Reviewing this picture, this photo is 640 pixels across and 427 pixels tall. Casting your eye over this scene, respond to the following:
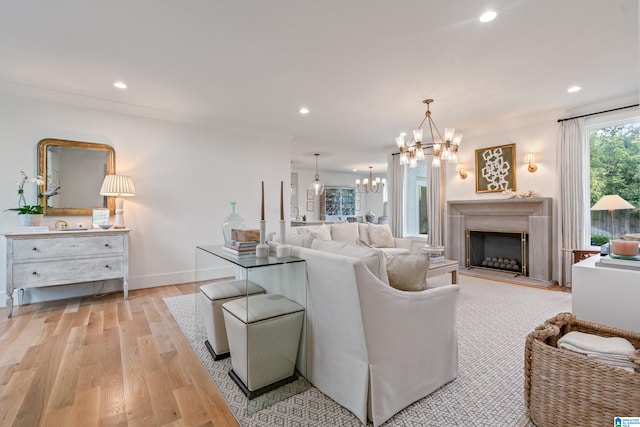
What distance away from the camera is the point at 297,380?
6.09 ft

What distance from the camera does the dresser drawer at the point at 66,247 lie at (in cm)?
311

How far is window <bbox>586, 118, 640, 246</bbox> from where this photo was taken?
3.89 meters

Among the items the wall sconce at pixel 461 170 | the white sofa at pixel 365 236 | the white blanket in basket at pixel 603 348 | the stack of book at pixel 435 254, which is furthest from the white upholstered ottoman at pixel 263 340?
the wall sconce at pixel 461 170

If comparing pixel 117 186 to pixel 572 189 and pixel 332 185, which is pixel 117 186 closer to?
pixel 572 189

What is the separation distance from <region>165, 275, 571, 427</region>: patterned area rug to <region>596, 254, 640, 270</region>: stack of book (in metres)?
0.89

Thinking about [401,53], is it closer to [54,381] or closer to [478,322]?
[478,322]

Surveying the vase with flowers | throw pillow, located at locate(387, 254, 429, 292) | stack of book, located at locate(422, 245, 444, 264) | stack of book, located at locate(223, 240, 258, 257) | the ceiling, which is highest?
the ceiling

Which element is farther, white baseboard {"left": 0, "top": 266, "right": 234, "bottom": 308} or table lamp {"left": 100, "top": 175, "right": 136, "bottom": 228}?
table lamp {"left": 100, "top": 175, "right": 136, "bottom": 228}

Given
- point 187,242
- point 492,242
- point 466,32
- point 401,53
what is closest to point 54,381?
point 187,242

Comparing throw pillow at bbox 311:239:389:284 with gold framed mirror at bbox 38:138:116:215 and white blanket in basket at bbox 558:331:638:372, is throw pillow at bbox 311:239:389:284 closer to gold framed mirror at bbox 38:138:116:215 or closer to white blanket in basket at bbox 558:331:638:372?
white blanket in basket at bbox 558:331:638:372

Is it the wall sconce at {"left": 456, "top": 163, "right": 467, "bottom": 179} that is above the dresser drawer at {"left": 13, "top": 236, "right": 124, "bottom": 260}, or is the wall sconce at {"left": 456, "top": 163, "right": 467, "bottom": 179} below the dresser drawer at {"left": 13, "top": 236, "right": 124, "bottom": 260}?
above

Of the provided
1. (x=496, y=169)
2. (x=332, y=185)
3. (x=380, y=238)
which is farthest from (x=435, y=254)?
(x=332, y=185)

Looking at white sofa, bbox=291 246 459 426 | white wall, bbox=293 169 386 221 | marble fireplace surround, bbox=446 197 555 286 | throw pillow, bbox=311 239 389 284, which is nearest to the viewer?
white sofa, bbox=291 246 459 426

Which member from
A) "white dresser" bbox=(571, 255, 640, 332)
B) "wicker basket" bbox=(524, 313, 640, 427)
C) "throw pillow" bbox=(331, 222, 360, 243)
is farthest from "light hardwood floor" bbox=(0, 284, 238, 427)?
"throw pillow" bbox=(331, 222, 360, 243)
